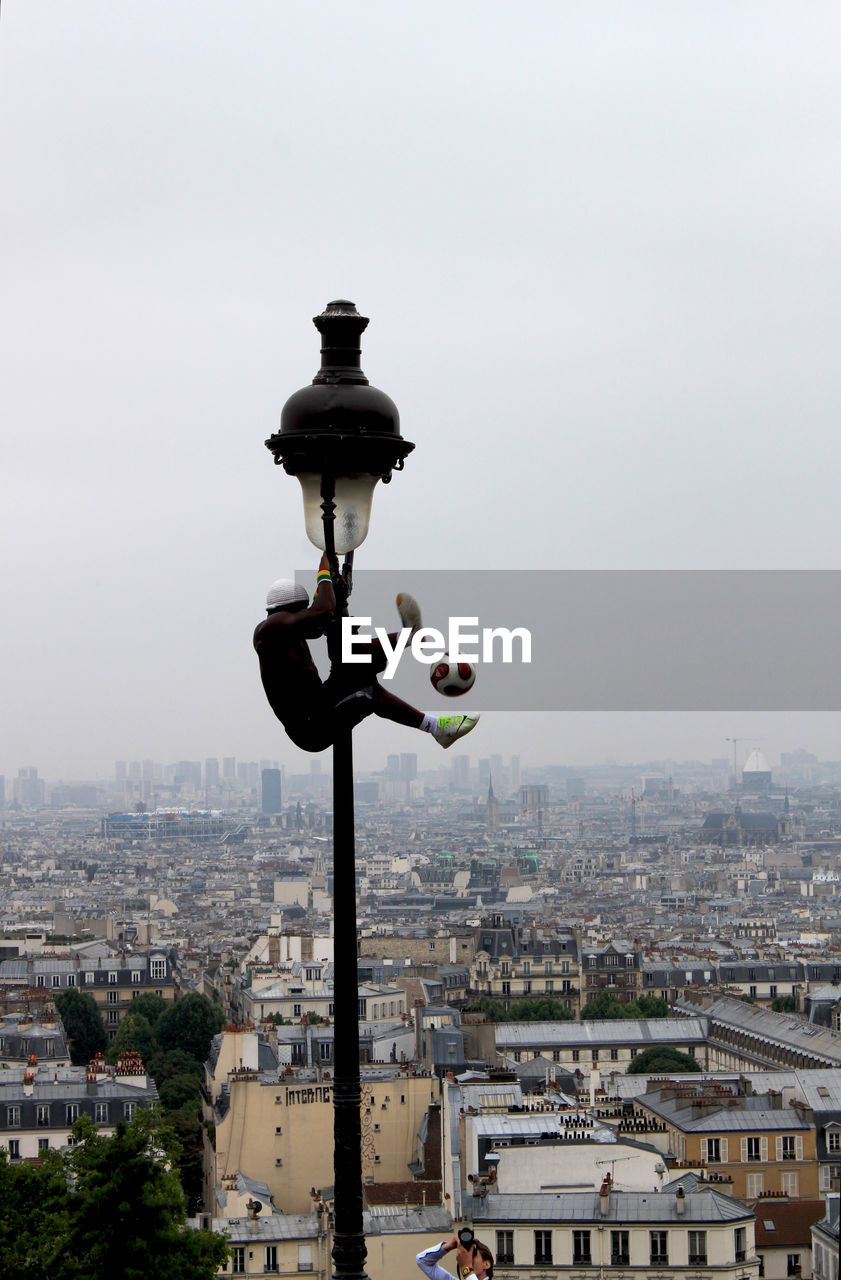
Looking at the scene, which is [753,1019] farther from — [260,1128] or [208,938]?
[208,938]

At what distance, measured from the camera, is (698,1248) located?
76.6 ft

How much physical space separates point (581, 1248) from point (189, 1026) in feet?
95.9

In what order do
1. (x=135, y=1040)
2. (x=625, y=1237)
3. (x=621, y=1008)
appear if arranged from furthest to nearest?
(x=621, y=1008)
(x=135, y=1040)
(x=625, y=1237)

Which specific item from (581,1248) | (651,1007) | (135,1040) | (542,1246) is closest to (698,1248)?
(581,1248)

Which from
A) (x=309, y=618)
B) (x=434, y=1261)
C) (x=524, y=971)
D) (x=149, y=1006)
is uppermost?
(x=309, y=618)

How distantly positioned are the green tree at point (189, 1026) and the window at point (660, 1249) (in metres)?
28.4

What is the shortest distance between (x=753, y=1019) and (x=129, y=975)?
2167cm

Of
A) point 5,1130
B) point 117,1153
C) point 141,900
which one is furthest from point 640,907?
point 117,1153

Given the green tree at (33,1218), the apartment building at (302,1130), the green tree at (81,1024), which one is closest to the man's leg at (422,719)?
the green tree at (33,1218)

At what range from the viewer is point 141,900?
134500 millimetres

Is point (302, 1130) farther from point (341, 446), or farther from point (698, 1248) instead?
point (341, 446)

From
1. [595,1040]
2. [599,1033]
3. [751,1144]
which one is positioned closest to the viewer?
[751,1144]

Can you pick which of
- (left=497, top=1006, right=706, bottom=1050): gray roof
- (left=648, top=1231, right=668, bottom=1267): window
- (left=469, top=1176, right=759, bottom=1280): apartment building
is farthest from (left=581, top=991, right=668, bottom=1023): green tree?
(left=648, top=1231, right=668, bottom=1267): window

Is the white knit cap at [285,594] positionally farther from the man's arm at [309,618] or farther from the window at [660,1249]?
the window at [660,1249]
